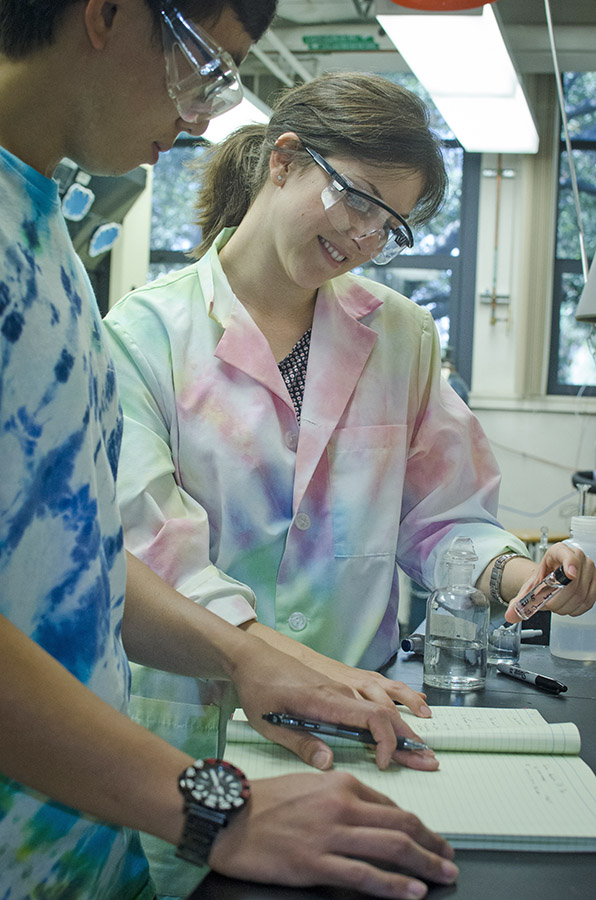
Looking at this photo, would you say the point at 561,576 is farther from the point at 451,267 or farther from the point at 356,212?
the point at 451,267

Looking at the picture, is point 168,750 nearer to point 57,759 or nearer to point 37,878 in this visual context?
point 57,759

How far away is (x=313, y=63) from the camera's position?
5.76m

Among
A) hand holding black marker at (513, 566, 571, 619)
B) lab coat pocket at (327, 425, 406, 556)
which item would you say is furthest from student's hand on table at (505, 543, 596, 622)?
lab coat pocket at (327, 425, 406, 556)

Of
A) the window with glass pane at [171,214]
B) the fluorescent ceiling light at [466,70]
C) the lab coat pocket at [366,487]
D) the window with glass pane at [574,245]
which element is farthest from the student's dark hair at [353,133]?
the window with glass pane at [171,214]

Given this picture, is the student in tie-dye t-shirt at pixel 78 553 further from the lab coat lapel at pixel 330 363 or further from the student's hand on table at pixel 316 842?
the lab coat lapel at pixel 330 363

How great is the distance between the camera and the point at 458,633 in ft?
4.26

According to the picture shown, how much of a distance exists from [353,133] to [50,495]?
88cm

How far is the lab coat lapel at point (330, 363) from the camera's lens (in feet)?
4.65

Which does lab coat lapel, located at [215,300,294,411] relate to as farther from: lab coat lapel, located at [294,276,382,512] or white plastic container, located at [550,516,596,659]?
white plastic container, located at [550,516,596,659]

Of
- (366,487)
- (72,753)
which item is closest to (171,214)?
(366,487)

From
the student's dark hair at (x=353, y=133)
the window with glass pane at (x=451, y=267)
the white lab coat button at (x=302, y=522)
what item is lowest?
the white lab coat button at (x=302, y=522)

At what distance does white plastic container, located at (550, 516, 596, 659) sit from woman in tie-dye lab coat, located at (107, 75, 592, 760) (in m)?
0.18

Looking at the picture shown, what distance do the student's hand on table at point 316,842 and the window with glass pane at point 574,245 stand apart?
588 cm

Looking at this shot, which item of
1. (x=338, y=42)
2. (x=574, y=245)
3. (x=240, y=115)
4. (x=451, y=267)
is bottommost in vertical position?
(x=451, y=267)
